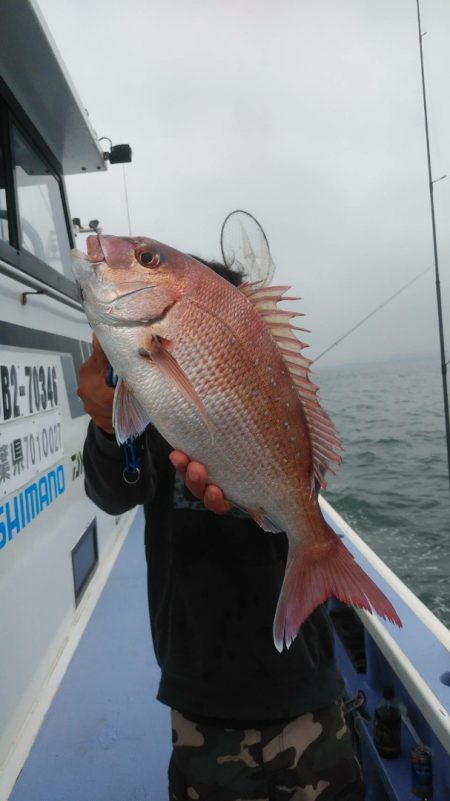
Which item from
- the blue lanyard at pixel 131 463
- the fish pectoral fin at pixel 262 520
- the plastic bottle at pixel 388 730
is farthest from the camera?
the plastic bottle at pixel 388 730

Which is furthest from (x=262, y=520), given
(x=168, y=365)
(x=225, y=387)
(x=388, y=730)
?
(x=388, y=730)

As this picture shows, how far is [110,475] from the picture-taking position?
148 cm

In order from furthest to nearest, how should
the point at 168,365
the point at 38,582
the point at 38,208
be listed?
the point at 38,208
the point at 38,582
the point at 168,365

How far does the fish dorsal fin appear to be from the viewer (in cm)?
140

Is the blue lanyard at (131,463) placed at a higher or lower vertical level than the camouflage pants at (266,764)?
higher

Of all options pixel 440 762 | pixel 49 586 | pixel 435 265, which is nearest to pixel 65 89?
pixel 49 586

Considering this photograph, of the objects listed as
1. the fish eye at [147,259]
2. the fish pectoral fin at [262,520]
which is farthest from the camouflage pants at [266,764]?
the fish eye at [147,259]

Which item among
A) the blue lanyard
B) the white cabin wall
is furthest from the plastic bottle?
the blue lanyard

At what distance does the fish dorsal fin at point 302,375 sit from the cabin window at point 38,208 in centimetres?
194

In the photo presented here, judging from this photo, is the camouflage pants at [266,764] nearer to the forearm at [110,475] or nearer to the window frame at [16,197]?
the forearm at [110,475]

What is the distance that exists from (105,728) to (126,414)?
1.90 m

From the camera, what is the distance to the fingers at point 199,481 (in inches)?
49.8

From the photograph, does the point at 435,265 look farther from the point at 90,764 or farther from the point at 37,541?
the point at 90,764

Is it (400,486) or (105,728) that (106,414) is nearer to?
(105,728)
